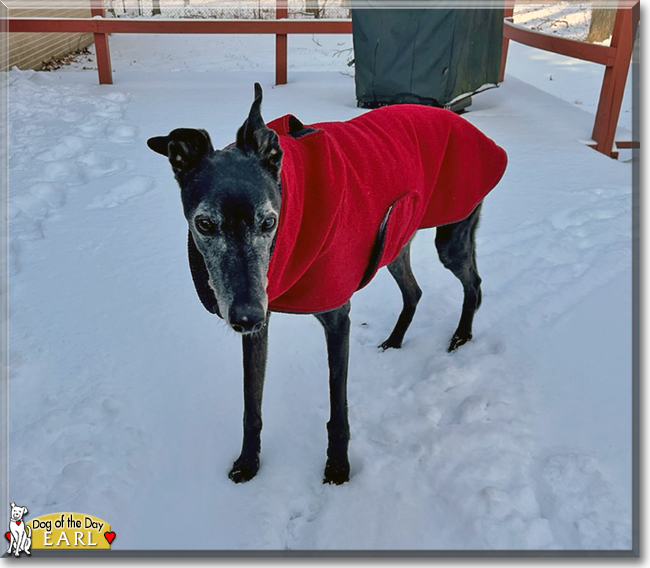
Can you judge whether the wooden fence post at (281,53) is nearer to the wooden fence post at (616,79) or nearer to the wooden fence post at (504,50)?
the wooden fence post at (504,50)

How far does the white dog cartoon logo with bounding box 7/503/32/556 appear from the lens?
207cm

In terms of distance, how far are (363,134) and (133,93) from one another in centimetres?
666

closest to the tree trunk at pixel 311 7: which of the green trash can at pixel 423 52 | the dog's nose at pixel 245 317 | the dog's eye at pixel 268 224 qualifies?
the green trash can at pixel 423 52

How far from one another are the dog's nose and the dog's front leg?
0.62 m

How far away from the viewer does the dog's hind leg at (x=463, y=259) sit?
9.90 feet

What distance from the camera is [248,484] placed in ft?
7.61

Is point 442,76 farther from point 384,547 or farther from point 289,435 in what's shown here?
point 384,547

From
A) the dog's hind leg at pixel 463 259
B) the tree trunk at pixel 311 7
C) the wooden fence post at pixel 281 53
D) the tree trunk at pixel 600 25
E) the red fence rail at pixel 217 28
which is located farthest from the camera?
the tree trunk at pixel 311 7

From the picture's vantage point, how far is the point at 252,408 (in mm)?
2355

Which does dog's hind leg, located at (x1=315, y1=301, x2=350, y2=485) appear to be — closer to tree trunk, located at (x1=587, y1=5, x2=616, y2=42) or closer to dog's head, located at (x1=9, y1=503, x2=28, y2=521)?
dog's head, located at (x1=9, y1=503, x2=28, y2=521)

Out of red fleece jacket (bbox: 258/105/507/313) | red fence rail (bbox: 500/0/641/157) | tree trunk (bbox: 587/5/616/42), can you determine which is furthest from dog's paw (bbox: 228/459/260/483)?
tree trunk (bbox: 587/5/616/42)

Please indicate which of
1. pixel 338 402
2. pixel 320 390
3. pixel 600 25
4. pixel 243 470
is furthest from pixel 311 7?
pixel 243 470

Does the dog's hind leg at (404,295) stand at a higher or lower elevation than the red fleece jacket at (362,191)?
lower

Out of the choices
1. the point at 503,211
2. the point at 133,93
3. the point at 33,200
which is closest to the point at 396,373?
the point at 503,211
